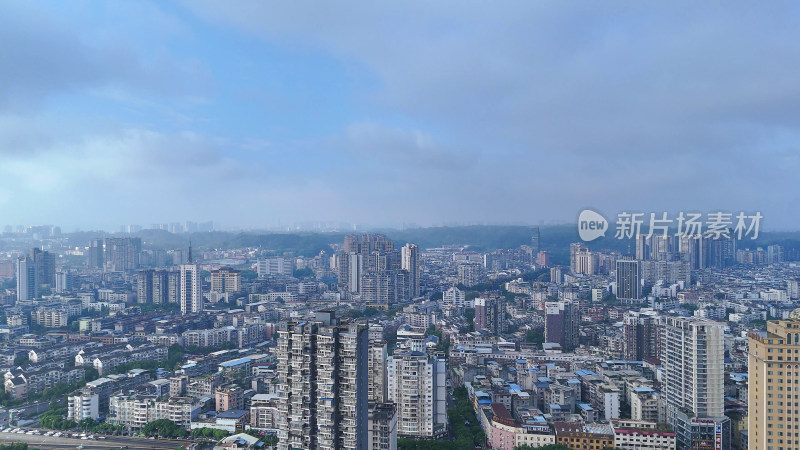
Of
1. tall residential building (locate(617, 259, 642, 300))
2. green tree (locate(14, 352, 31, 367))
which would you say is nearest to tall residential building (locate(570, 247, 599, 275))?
tall residential building (locate(617, 259, 642, 300))

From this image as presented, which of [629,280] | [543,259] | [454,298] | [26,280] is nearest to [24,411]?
[26,280]

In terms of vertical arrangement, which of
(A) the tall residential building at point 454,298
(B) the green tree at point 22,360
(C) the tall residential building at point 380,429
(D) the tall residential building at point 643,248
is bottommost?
(B) the green tree at point 22,360

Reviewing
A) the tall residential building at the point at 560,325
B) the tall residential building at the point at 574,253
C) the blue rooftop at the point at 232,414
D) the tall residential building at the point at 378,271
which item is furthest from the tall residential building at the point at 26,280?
the tall residential building at the point at 574,253

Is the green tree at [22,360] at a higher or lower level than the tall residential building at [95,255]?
lower

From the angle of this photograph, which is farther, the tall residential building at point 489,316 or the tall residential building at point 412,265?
the tall residential building at point 412,265

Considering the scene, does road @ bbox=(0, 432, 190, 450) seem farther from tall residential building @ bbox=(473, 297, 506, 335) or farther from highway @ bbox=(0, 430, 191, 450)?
tall residential building @ bbox=(473, 297, 506, 335)

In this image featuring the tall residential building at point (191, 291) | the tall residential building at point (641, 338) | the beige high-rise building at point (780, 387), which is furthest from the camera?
the tall residential building at point (191, 291)

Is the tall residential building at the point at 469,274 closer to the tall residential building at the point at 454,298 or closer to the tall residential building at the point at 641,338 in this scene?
A: the tall residential building at the point at 454,298
